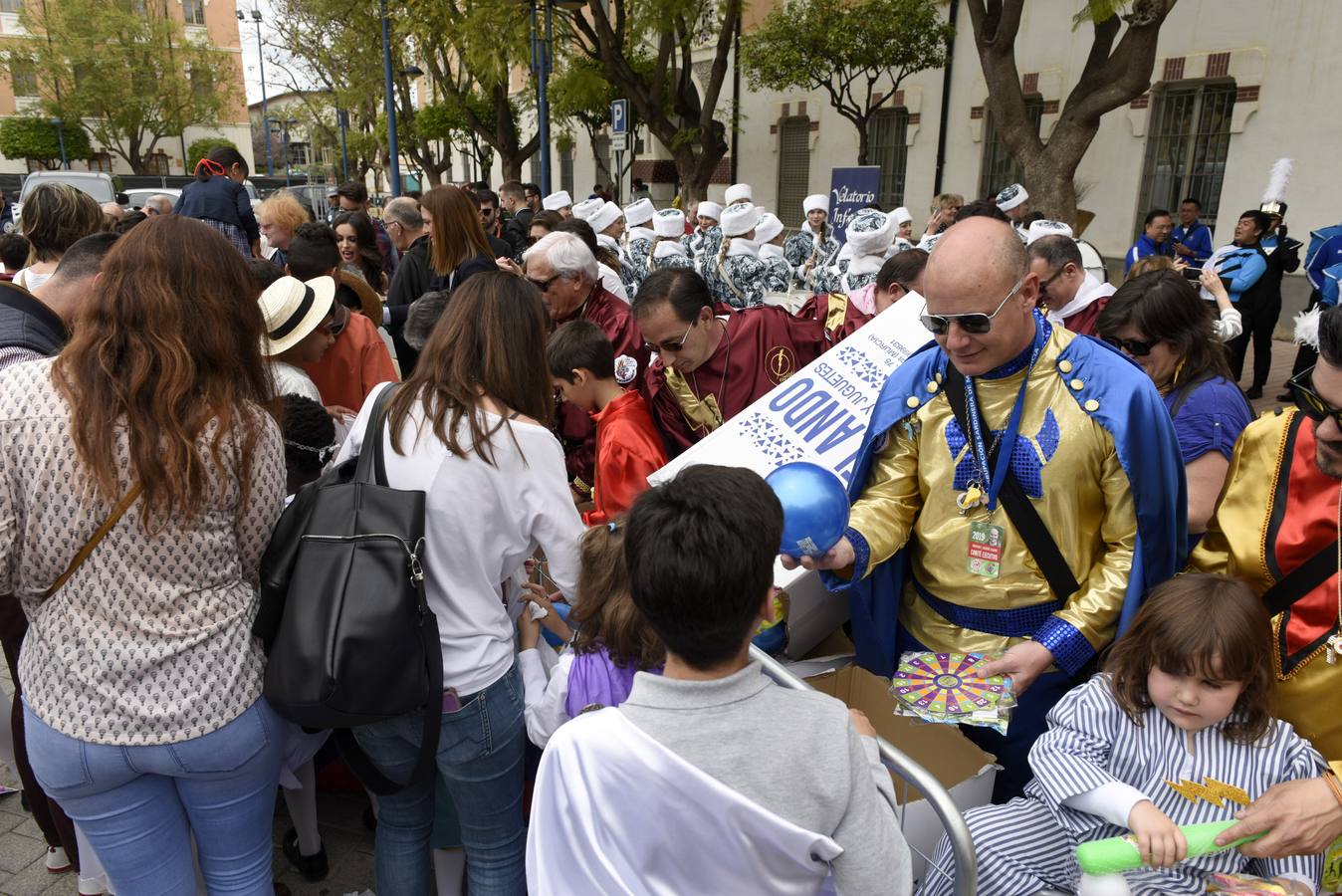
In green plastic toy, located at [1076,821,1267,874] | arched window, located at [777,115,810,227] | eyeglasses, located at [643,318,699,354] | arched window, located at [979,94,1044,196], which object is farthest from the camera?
arched window, located at [777,115,810,227]

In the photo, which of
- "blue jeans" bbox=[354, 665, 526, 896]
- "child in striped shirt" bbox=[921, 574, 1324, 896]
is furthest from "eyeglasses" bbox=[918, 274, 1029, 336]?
"blue jeans" bbox=[354, 665, 526, 896]

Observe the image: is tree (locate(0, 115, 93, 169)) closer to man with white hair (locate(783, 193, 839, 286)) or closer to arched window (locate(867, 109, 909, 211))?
arched window (locate(867, 109, 909, 211))

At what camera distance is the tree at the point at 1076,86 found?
1005 centimetres

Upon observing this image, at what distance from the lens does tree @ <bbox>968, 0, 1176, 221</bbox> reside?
1005cm

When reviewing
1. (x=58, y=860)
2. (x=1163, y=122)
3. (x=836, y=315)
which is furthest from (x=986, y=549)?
(x=1163, y=122)

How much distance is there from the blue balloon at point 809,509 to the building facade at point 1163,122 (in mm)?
14258

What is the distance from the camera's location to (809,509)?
2168mm

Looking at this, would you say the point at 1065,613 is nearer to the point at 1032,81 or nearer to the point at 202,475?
the point at 202,475

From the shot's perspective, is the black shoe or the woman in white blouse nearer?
the woman in white blouse

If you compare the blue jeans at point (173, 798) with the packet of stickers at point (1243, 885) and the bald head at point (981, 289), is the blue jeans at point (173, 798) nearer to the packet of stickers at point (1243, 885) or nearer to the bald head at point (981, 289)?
the bald head at point (981, 289)

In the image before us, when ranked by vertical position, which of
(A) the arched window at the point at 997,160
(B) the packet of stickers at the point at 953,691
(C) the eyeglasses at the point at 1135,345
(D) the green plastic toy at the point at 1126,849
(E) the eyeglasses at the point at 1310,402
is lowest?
(D) the green plastic toy at the point at 1126,849

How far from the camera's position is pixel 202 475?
6.14 feet

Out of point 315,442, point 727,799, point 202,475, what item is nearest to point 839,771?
point 727,799

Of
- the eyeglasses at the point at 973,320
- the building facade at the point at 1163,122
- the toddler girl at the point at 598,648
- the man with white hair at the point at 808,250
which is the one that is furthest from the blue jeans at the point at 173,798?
the building facade at the point at 1163,122
